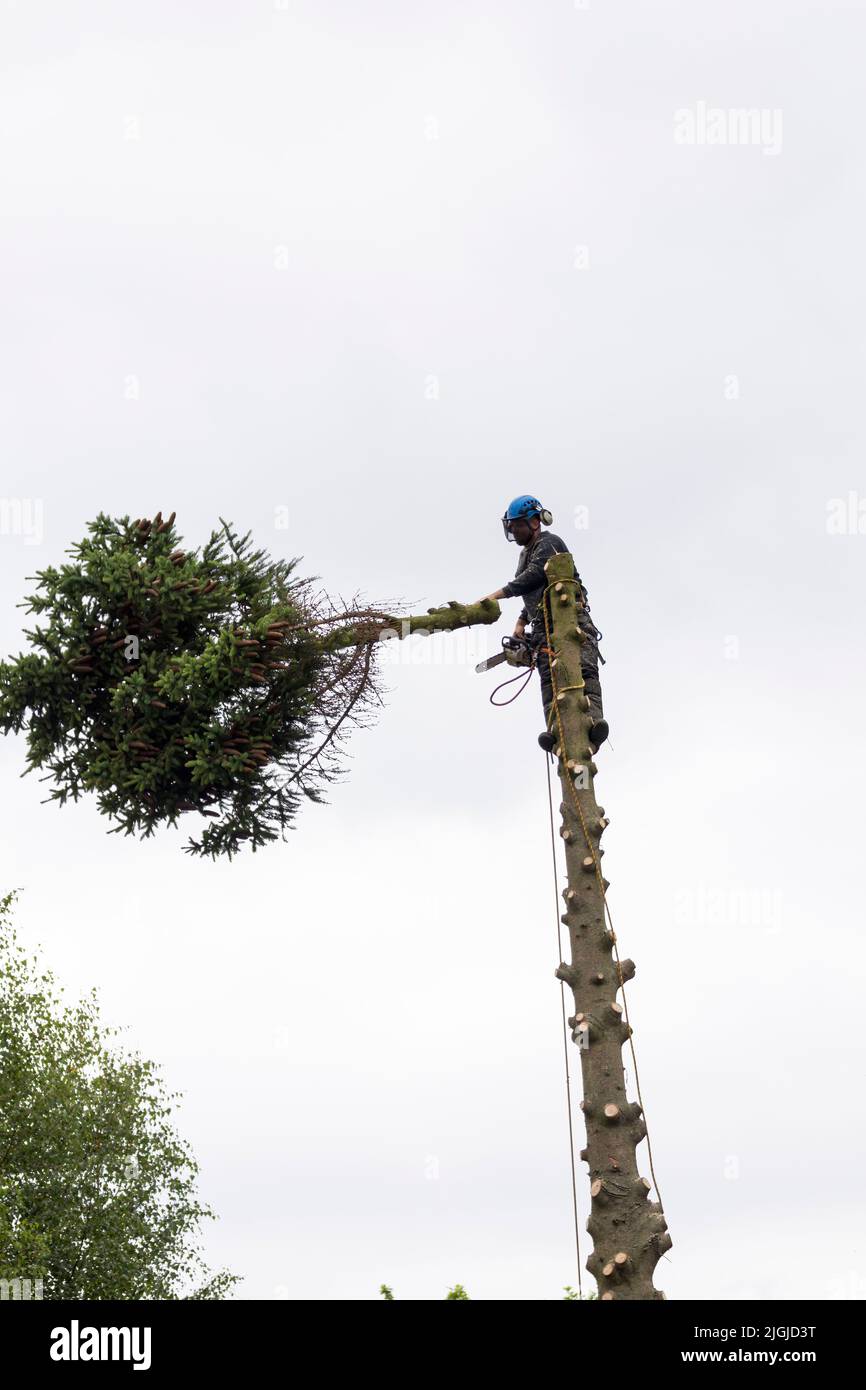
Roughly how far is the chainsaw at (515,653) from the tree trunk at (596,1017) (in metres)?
0.51

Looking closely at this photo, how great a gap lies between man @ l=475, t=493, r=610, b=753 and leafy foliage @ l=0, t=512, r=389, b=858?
6.32ft

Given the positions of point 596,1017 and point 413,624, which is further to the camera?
point 413,624

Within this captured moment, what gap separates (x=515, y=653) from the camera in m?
15.4

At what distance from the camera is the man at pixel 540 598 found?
1476 centimetres

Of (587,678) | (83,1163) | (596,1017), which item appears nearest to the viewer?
(596,1017)

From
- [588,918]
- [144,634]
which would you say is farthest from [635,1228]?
[144,634]

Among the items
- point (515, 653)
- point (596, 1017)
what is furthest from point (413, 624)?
point (596, 1017)

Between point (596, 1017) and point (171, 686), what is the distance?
4.78m

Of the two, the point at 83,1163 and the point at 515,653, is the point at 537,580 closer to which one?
the point at 515,653

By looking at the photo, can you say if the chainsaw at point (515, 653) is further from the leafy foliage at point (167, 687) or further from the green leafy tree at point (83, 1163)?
the green leafy tree at point (83, 1163)

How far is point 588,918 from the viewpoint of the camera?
44.8 ft
